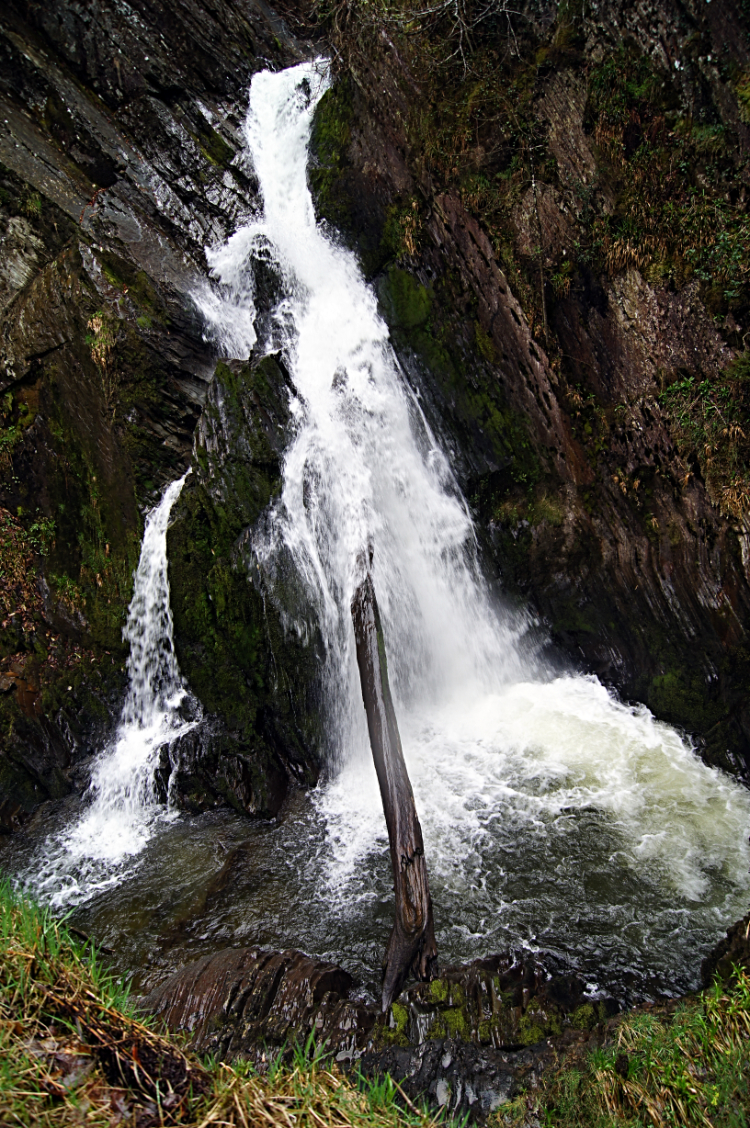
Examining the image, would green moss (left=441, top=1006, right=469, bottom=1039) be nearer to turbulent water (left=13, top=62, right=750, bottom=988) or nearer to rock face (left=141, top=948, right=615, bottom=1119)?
rock face (left=141, top=948, right=615, bottom=1119)

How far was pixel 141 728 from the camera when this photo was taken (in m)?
8.23

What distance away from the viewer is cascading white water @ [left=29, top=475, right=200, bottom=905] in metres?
7.22

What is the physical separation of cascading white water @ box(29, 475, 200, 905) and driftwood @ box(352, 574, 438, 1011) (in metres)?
3.48

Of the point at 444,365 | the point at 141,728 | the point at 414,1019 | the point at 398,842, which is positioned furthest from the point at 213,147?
the point at 414,1019

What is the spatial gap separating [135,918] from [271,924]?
138 centimetres

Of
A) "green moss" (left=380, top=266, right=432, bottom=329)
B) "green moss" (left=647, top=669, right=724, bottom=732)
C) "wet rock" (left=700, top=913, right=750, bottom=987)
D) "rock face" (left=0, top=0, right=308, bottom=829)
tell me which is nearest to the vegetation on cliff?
"wet rock" (left=700, top=913, right=750, bottom=987)

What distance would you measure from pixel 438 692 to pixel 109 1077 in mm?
6755

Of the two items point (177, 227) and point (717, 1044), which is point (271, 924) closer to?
point (717, 1044)

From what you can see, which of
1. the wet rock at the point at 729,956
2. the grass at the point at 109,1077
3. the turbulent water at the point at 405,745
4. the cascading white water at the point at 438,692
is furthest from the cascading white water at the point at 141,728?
the wet rock at the point at 729,956

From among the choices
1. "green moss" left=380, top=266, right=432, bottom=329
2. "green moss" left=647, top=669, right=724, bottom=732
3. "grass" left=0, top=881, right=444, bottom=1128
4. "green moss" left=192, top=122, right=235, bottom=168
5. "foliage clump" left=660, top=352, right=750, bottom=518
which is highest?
"green moss" left=192, top=122, right=235, bottom=168

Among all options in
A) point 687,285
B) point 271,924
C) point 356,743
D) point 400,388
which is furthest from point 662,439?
point 271,924

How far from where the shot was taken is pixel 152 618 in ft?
27.3

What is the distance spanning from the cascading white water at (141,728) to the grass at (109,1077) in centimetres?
488

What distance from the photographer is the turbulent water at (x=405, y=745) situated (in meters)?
5.41
